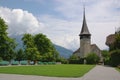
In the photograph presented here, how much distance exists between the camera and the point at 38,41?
87.5m

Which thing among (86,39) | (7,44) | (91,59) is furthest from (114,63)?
(86,39)

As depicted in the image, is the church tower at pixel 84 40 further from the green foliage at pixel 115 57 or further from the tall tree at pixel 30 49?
the green foliage at pixel 115 57

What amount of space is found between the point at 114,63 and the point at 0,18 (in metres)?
28.1

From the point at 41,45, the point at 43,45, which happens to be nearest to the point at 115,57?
the point at 43,45

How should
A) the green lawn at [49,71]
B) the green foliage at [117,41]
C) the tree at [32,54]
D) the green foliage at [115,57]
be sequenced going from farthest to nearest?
1. the tree at [32,54]
2. the green foliage at [117,41]
3. the green foliage at [115,57]
4. the green lawn at [49,71]

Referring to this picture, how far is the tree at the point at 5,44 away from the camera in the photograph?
62125 millimetres

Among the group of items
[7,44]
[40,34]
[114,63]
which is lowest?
[114,63]

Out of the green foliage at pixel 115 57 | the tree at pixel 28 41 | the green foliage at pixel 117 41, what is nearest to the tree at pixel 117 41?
the green foliage at pixel 117 41

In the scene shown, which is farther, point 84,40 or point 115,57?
point 84,40

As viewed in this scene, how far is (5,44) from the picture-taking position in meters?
62.8

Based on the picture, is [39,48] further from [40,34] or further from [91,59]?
[91,59]

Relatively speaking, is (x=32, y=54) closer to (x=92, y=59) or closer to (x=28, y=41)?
(x=28, y=41)

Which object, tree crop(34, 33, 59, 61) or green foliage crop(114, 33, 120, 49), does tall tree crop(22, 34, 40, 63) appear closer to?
tree crop(34, 33, 59, 61)

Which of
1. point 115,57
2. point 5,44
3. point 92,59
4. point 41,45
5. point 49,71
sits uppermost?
point 41,45
